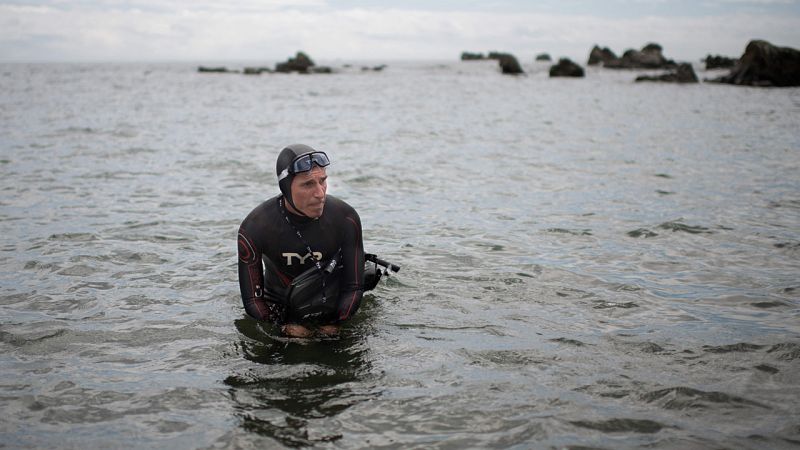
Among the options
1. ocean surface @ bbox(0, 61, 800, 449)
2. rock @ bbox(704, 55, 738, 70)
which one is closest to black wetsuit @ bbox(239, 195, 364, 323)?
ocean surface @ bbox(0, 61, 800, 449)

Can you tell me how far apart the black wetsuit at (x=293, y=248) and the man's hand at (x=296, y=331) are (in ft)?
0.56

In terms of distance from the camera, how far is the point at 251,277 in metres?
6.50

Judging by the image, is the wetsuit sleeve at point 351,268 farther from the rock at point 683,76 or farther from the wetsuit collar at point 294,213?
the rock at point 683,76

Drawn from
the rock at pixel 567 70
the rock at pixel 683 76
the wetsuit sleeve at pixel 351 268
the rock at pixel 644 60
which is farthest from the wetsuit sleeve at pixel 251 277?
the rock at pixel 644 60

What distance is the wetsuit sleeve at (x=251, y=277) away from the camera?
646cm

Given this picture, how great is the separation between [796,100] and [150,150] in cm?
3814

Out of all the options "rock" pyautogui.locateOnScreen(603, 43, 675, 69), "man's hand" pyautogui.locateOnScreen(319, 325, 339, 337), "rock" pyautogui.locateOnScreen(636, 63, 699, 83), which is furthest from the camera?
"rock" pyautogui.locateOnScreen(603, 43, 675, 69)

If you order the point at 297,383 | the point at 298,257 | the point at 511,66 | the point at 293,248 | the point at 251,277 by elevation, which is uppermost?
the point at 511,66

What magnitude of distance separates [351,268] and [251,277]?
1037 millimetres

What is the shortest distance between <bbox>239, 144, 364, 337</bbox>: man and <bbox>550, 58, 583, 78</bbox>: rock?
268 ft

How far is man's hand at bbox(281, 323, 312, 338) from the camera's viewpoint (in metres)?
6.70

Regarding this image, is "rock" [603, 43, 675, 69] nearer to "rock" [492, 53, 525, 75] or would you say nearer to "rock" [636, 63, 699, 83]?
"rock" [492, 53, 525, 75]

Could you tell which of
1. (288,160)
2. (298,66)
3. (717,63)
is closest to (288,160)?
(288,160)

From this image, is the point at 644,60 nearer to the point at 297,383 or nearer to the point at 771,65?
the point at 771,65
